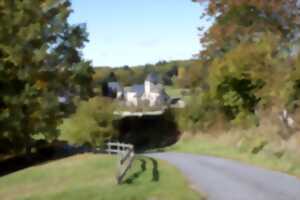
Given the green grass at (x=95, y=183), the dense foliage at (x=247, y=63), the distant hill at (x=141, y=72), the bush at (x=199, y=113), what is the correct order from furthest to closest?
the distant hill at (x=141, y=72) < the bush at (x=199, y=113) < the dense foliage at (x=247, y=63) < the green grass at (x=95, y=183)

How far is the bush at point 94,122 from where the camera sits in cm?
4284

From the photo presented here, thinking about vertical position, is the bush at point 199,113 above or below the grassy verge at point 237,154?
above

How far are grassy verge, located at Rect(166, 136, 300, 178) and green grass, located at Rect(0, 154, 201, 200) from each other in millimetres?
4064

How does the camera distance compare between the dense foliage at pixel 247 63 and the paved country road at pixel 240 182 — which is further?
the dense foliage at pixel 247 63

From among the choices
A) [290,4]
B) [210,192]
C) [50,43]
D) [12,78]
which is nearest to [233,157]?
[290,4]

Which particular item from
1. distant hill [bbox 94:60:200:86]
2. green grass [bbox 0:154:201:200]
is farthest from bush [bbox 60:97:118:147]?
distant hill [bbox 94:60:200:86]

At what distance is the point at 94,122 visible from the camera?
42.6 m

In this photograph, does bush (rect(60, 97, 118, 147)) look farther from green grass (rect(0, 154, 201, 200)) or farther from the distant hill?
the distant hill

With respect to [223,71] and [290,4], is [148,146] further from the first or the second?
[290,4]

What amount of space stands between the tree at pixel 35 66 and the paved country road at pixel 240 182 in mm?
15589

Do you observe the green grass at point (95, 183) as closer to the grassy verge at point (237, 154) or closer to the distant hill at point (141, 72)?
the grassy verge at point (237, 154)

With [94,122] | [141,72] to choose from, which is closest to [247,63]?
[94,122]

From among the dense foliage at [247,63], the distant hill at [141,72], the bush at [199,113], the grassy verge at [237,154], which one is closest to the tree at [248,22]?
the dense foliage at [247,63]

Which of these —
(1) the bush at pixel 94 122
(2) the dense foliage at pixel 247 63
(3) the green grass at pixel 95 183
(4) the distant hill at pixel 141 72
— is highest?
(4) the distant hill at pixel 141 72
